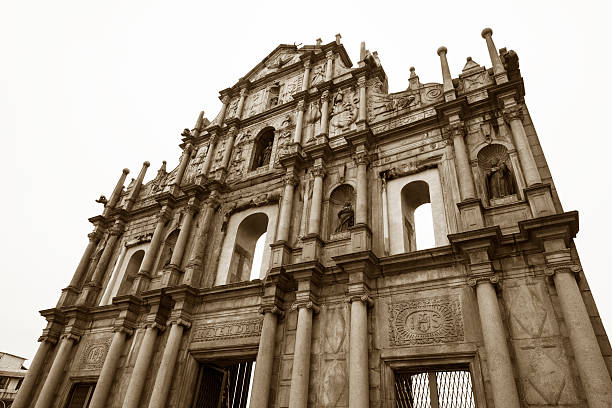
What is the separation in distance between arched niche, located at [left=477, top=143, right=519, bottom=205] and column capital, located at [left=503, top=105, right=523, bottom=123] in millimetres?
676

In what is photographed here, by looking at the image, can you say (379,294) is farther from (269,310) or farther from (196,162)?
(196,162)

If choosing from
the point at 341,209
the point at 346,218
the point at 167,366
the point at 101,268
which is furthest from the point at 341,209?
the point at 101,268

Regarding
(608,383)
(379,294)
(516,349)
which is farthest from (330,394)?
(608,383)

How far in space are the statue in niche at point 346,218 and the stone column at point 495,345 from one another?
3.80 m

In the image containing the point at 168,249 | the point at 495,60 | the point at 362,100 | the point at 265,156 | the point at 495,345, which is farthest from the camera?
the point at 265,156

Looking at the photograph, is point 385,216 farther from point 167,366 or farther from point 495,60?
point 167,366

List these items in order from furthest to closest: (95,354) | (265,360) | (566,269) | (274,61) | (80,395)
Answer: (274,61) < (95,354) < (80,395) < (265,360) < (566,269)

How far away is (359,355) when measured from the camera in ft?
25.1

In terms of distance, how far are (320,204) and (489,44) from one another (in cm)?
650

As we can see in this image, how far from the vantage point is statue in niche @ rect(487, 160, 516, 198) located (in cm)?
888

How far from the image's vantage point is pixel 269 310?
934 cm

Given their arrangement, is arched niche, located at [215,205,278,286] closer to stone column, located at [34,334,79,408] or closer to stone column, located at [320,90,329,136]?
stone column, located at [320,90,329,136]

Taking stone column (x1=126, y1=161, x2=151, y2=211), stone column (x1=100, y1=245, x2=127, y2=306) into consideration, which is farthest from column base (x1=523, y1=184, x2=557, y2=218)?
stone column (x1=126, y1=161, x2=151, y2=211)

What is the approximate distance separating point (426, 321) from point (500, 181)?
3.75m
